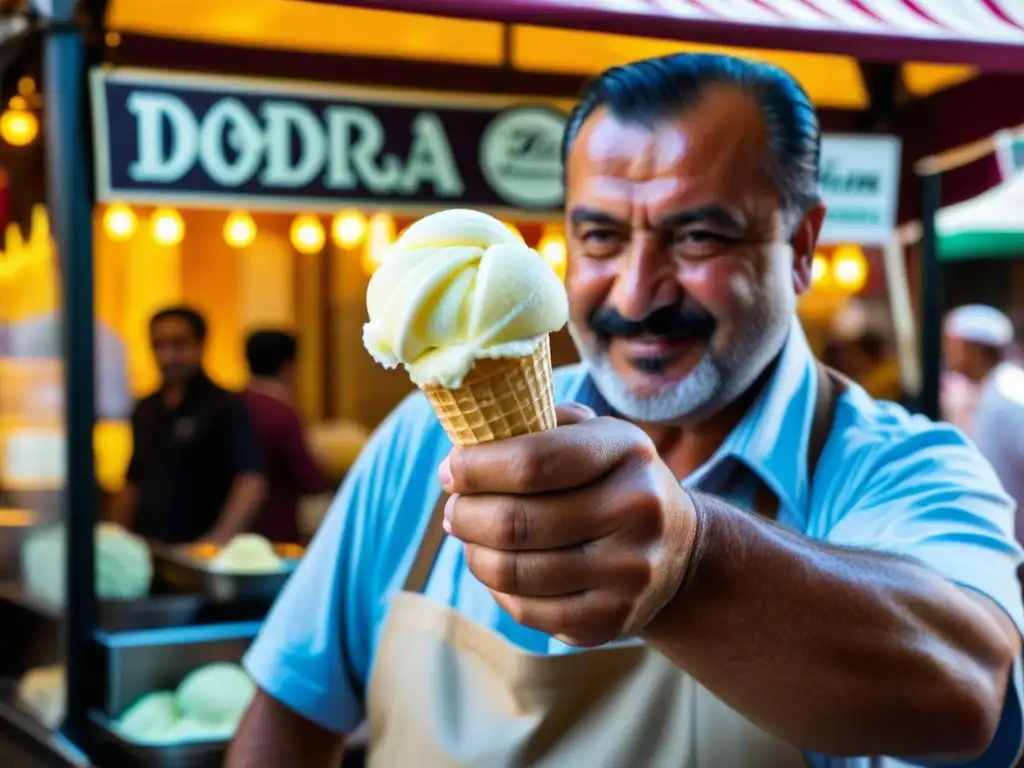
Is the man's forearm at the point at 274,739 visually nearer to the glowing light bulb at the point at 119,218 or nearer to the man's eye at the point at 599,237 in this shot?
the man's eye at the point at 599,237

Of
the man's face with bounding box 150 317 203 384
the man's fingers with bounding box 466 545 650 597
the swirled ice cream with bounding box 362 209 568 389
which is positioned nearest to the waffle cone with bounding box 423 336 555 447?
the swirled ice cream with bounding box 362 209 568 389

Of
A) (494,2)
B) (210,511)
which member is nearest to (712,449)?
(494,2)

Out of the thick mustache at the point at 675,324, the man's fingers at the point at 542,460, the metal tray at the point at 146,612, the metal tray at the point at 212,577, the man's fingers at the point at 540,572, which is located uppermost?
the thick mustache at the point at 675,324

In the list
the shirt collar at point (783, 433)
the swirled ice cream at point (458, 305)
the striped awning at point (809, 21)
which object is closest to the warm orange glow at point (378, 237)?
the striped awning at point (809, 21)

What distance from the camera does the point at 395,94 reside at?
402cm

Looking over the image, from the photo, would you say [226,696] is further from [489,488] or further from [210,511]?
[489,488]

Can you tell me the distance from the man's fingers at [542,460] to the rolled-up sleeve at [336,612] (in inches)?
32.3

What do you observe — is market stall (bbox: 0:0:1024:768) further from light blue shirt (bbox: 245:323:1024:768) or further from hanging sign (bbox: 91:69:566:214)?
light blue shirt (bbox: 245:323:1024:768)

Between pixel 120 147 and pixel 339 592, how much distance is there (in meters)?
2.16

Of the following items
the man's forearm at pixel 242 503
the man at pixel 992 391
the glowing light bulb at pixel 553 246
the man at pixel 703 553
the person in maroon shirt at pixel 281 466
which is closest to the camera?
the man at pixel 703 553

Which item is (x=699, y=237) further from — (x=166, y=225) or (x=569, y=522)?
(x=166, y=225)

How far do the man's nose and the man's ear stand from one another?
220 millimetres

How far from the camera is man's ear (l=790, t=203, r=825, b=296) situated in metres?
1.86

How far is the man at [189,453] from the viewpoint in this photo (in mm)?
5434
